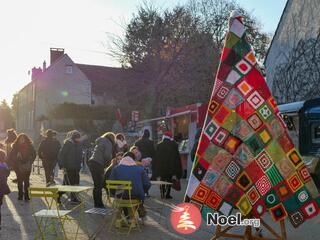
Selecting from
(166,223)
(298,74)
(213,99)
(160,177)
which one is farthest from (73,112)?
(213,99)

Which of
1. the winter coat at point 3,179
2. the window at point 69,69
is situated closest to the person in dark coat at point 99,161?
the winter coat at point 3,179

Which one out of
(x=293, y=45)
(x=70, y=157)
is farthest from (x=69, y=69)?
(x=70, y=157)

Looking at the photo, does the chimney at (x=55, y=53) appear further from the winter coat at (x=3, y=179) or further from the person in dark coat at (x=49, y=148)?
the winter coat at (x=3, y=179)

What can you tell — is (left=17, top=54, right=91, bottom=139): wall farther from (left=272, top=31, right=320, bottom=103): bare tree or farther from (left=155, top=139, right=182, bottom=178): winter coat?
(left=155, top=139, right=182, bottom=178): winter coat

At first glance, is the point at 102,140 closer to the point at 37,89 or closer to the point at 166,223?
the point at 166,223

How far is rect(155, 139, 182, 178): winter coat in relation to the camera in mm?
13086

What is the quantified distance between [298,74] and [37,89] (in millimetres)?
40894

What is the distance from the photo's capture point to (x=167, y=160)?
13094 mm

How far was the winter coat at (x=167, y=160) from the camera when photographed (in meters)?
13.1

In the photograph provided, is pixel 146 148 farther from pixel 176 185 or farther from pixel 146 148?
pixel 176 185

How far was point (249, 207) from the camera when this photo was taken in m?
6.11

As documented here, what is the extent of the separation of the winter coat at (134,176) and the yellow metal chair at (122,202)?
0.14 m

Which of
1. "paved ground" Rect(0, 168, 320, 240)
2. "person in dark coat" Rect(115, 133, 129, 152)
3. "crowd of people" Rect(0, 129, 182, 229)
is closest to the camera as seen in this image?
"paved ground" Rect(0, 168, 320, 240)

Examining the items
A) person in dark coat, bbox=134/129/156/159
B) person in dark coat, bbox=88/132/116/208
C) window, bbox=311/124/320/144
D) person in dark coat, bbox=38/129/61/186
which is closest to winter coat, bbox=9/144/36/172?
person in dark coat, bbox=38/129/61/186
